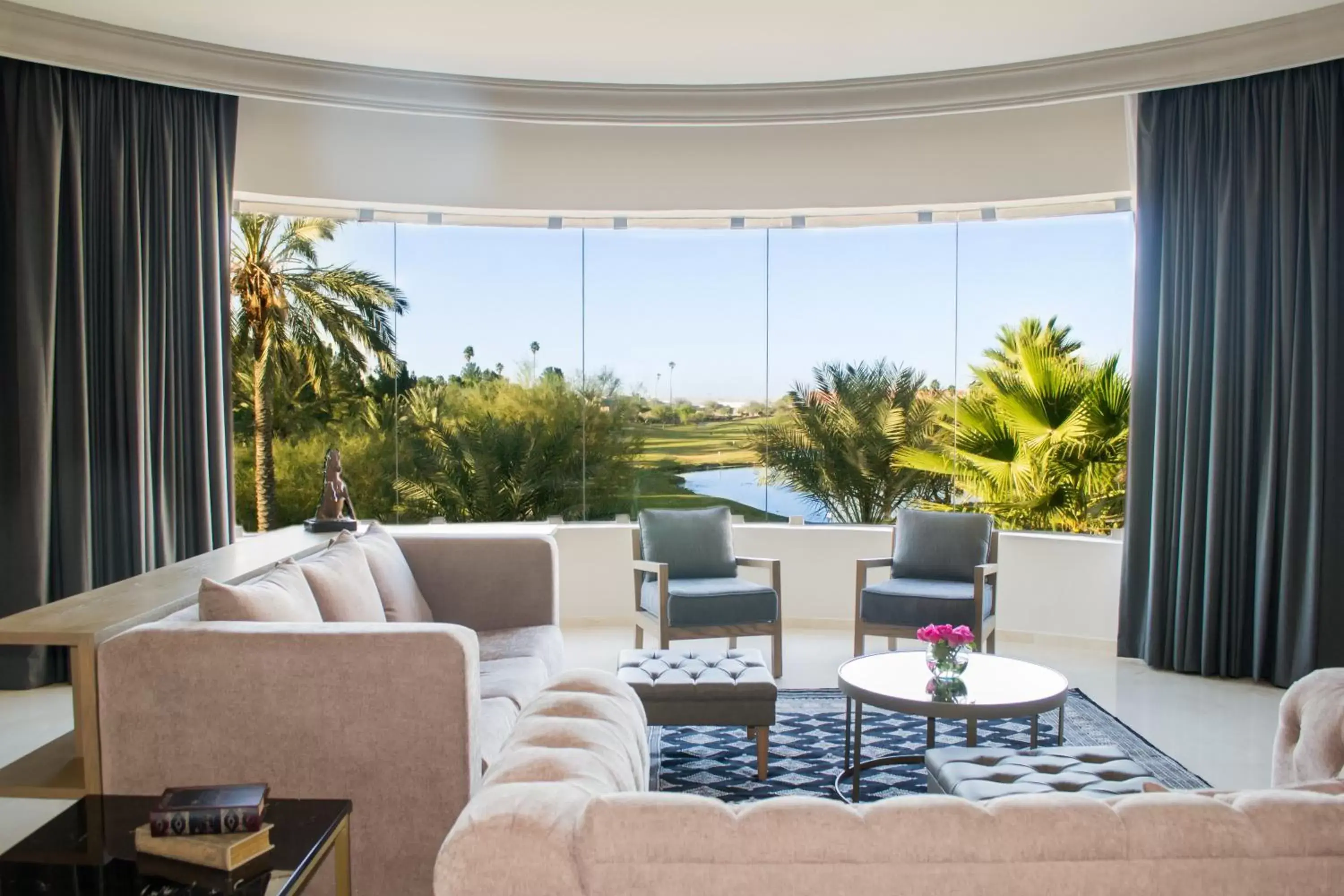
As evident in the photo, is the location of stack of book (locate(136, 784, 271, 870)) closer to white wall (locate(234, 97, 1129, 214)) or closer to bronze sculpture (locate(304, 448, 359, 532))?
bronze sculpture (locate(304, 448, 359, 532))

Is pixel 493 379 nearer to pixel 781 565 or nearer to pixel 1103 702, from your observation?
pixel 781 565

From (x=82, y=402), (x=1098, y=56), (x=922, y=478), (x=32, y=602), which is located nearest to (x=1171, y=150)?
(x=1098, y=56)

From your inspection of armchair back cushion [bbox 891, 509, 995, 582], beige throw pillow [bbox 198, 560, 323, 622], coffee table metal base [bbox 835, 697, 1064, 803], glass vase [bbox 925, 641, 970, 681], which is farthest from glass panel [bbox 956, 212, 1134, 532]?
beige throw pillow [bbox 198, 560, 323, 622]

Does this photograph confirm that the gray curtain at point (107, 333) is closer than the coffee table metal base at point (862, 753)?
No

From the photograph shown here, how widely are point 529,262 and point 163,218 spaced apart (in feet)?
7.17

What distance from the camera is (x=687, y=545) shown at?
5.46 metres

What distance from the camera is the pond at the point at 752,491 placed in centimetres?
677

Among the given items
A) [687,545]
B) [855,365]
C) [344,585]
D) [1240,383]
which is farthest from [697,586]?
[1240,383]

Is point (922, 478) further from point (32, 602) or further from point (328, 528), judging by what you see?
point (32, 602)

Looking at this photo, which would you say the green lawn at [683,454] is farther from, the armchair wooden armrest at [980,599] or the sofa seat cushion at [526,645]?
the sofa seat cushion at [526,645]

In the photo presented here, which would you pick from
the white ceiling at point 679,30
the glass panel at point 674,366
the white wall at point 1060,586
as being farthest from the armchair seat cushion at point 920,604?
the white ceiling at point 679,30

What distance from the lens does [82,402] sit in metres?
4.88

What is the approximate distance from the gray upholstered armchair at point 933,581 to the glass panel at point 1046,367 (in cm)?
82

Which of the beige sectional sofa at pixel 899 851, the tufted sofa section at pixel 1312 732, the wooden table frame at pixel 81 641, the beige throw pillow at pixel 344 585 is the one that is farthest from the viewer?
the beige throw pillow at pixel 344 585
